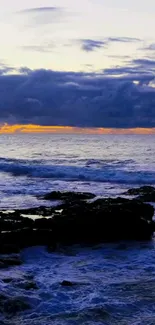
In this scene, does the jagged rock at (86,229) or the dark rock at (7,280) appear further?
the jagged rock at (86,229)

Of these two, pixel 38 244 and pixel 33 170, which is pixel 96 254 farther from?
pixel 33 170

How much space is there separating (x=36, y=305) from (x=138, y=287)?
8.91ft

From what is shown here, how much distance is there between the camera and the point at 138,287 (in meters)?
12.0

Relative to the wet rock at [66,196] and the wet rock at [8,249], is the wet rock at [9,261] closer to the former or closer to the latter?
the wet rock at [8,249]

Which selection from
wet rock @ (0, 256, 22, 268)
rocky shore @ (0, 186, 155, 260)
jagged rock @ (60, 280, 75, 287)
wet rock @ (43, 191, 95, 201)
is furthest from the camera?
wet rock @ (43, 191, 95, 201)

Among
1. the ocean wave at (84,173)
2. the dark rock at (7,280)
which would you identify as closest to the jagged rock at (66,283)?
the dark rock at (7,280)

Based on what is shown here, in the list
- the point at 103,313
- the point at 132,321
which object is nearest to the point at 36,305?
the point at 103,313

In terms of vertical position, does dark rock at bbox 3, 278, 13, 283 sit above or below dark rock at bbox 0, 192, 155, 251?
below

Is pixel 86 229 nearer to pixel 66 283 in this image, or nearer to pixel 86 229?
pixel 86 229

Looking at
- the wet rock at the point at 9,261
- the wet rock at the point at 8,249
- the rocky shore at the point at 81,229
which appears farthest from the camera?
the rocky shore at the point at 81,229

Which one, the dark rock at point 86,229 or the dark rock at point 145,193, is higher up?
the dark rock at point 145,193

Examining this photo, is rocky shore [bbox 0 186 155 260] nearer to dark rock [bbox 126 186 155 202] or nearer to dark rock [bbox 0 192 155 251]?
dark rock [bbox 0 192 155 251]

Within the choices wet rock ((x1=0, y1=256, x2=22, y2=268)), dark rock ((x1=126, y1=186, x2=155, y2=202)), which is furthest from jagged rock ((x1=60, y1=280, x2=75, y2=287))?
dark rock ((x1=126, y1=186, x2=155, y2=202))

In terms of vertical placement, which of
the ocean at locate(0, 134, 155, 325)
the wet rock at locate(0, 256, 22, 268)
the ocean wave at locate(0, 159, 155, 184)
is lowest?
the ocean at locate(0, 134, 155, 325)
